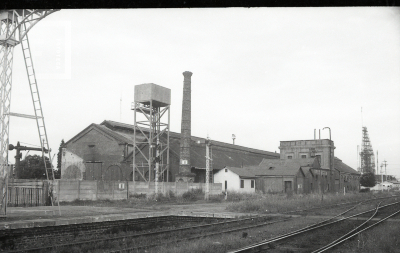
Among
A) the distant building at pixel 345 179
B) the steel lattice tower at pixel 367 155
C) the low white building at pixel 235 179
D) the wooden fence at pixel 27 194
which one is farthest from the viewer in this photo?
the steel lattice tower at pixel 367 155

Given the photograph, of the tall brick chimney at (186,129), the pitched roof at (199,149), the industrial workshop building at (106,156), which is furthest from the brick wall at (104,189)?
the pitched roof at (199,149)

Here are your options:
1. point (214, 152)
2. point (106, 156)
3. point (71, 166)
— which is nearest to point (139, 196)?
point (106, 156)

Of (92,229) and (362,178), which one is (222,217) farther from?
(362,178)

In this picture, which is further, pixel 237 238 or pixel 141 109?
pixel 141 109

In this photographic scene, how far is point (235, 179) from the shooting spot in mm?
41031

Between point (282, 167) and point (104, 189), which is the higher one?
point (282, 167)

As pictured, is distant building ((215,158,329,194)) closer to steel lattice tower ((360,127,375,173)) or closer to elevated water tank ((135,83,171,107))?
elevated water tank ((135,83,171,107))

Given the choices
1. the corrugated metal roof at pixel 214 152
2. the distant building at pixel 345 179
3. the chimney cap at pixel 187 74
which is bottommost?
the distant building at pixel 345 179

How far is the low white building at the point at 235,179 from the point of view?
4088 cm

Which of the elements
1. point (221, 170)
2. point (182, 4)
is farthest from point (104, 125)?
point (182, 4)

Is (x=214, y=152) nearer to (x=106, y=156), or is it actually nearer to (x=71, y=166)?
(x=106, y=156)

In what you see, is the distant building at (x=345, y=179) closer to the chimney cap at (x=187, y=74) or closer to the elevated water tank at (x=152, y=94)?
the chimney cap at (x=187, y=74)

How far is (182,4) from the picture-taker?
4.67 metres

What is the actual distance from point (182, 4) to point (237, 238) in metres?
8.94
